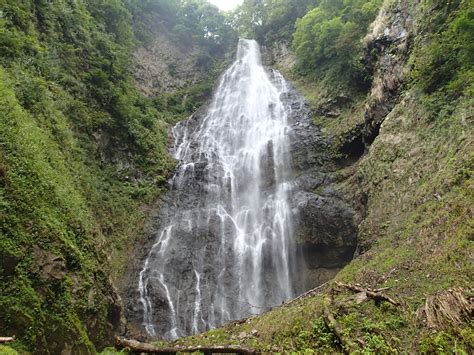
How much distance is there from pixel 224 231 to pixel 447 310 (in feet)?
43.8

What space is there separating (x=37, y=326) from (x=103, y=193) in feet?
35.2

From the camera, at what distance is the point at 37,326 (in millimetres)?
7414

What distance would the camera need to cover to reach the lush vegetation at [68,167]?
26.6ft

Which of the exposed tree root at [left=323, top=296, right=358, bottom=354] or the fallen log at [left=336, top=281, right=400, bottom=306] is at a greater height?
the fallen log at [left=336, top=281, right=400, bottom=306]

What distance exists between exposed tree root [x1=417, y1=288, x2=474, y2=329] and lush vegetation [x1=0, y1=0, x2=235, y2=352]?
712cm

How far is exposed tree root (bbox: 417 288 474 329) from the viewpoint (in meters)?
5.37

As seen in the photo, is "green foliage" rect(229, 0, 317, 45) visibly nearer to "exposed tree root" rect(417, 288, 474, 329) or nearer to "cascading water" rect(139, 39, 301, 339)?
"cascading water" rect(139, 39, 301, 339)

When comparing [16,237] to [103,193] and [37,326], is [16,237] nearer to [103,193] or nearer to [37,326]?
[37,326]

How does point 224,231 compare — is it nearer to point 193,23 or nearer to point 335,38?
point 335,38

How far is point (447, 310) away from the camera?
5566mm

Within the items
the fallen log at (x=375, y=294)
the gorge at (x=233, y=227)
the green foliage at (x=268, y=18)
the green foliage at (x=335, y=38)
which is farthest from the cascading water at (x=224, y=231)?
the green foliage at (x=268, y=18)

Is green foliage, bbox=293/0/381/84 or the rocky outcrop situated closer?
green foliage, bbox=293/0/381/84

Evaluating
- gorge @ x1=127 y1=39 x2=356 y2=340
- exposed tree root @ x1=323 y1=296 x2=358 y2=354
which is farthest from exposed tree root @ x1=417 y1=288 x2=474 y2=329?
gorge @ x1=127 y1=39 x2=356 y2=340

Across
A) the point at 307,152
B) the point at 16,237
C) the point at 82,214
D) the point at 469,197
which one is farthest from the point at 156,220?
the point at 469,197
